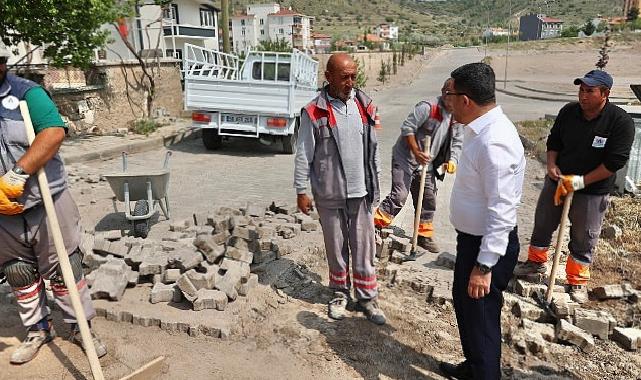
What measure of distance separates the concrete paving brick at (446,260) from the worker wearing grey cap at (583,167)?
615 millimetres

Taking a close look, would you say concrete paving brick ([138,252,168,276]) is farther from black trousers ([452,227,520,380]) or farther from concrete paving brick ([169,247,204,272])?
black trousers ([452,227,520,380])

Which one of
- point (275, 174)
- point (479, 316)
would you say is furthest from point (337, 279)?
point (275, 174)

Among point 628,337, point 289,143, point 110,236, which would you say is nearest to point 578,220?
point 628,337

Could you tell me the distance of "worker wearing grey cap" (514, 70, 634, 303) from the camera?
134 inches

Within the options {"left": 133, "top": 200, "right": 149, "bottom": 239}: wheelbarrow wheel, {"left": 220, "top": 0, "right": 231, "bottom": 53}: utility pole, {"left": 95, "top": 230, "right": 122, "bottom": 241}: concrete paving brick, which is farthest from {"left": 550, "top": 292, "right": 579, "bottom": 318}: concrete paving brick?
{"left": 220, "top": 0, "right": 231, "bottom": 53}: utility pole

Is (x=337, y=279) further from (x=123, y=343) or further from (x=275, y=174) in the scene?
(x=275, y=174)

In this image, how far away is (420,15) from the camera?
140m

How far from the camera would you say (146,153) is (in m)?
10.3

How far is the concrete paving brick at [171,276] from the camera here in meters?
3.77

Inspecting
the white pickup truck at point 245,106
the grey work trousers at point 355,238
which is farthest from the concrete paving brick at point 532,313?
the white pickup truck at point 245,106

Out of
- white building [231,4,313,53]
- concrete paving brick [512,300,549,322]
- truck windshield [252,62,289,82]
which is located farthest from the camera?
white building [231,4,313,53]

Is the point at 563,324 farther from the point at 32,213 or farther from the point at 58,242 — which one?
the point at 32,213

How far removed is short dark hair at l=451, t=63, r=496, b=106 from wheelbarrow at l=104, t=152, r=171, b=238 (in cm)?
383

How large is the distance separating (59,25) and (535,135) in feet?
33.7
